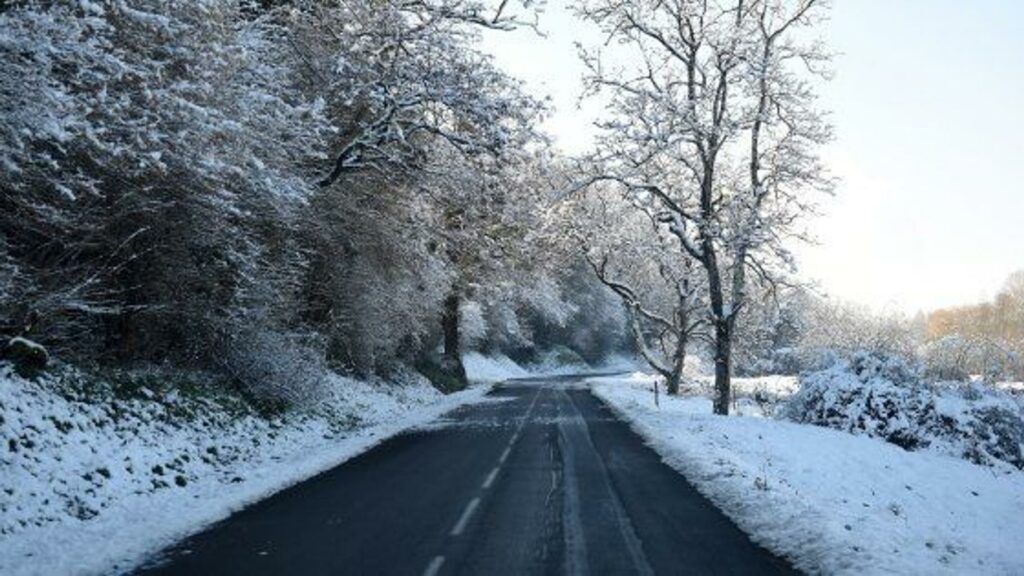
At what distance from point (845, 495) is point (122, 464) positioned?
11680mm

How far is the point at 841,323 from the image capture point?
208ft

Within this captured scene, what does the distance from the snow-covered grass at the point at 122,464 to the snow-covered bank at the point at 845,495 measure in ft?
22.5

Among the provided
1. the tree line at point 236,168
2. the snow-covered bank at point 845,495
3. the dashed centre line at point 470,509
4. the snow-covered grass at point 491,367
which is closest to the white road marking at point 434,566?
the dashed centre line at point 470,509

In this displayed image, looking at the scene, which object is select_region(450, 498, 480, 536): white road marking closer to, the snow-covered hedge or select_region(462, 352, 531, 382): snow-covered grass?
the snow-covered hedge

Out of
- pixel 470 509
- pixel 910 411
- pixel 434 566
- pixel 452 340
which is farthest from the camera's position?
pixel 452 340

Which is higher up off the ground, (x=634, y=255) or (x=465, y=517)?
(x=634, y=255)

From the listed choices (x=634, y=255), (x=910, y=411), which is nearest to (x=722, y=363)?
(x=910, y=411)

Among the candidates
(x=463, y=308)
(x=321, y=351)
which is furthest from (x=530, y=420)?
(x=463, y=308)

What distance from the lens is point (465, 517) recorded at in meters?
10.4

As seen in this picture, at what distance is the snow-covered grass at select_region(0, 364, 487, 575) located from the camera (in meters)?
8.76

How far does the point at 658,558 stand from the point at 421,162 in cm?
1565

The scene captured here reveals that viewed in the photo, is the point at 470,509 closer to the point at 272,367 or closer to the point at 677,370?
the point at 272,367

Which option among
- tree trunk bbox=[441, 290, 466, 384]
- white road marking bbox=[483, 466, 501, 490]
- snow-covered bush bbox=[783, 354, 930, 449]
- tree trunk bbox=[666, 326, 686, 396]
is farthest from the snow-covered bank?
tree trunk bbox=[441, 290, 466, 384]

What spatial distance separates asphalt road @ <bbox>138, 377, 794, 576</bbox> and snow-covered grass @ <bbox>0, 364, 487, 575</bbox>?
0.60m
